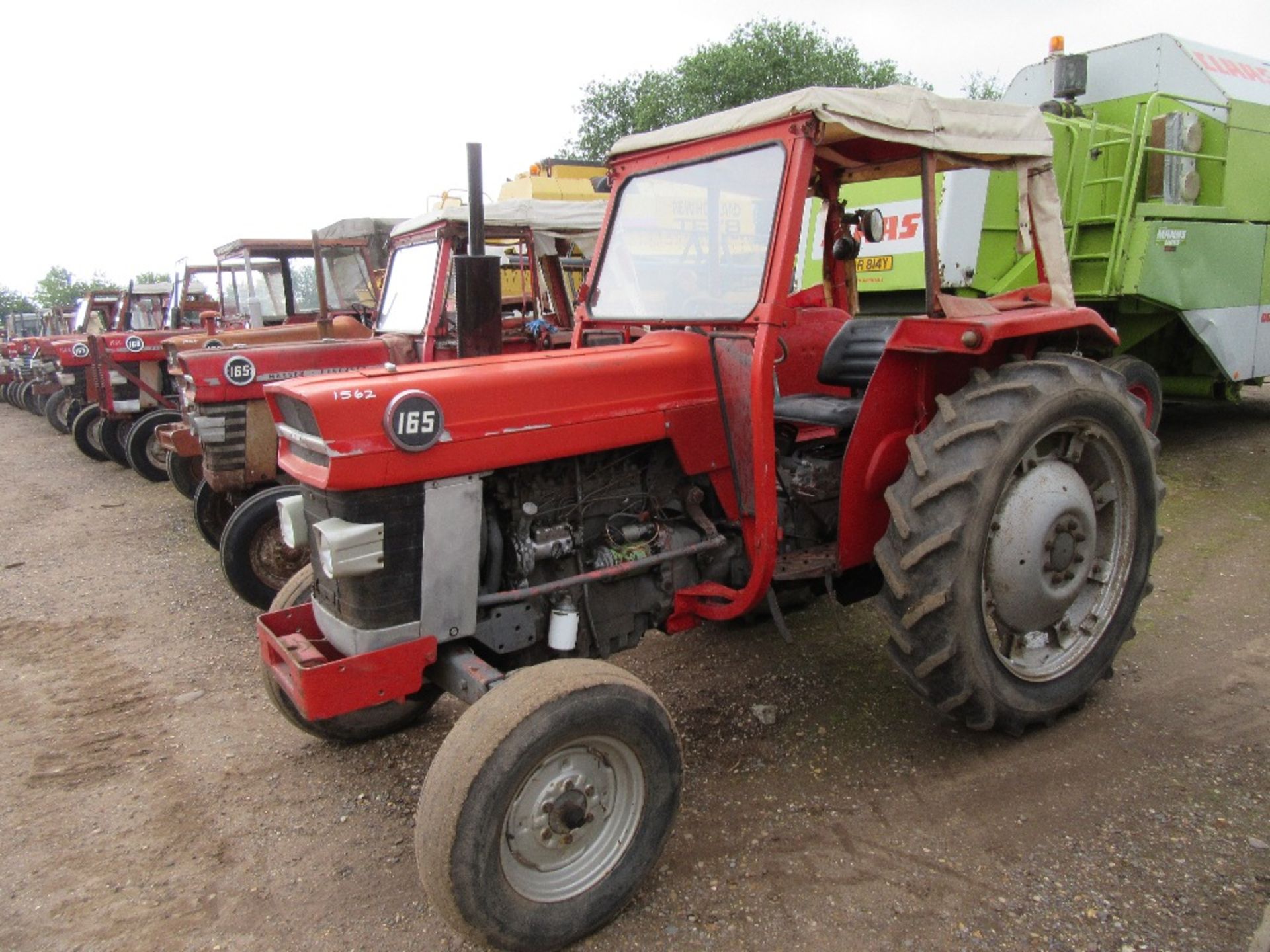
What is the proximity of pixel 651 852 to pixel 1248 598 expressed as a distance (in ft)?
11.1

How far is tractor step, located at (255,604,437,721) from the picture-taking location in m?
2.29

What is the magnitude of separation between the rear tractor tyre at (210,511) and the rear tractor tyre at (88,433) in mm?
5436

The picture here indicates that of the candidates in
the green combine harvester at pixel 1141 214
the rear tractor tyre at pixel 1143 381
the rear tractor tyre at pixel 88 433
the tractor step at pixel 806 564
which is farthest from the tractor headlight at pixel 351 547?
the rear tractor tyre at pixel 88 433

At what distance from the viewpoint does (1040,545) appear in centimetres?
294

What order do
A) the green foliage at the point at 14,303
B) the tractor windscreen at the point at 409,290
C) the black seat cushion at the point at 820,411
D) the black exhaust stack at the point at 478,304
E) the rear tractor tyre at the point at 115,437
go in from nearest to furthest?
the black exhaust stack at the point at 478,304 → the black seat cushion at the point at 820,411 → the tractor windscreen at the point at 409,290 → the rear tractor tyre at the point at 115,437 → the green foliage at the point at 14,303

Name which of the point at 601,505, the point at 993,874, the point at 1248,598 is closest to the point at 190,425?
the point at 601,505

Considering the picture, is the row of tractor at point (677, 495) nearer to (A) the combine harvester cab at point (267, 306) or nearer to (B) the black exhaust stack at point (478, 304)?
(B) the black exhaust stack at point (478, 304)

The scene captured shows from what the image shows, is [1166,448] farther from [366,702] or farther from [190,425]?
[190,425]

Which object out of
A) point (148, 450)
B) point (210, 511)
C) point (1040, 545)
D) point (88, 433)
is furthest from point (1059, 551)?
point (88, 433)

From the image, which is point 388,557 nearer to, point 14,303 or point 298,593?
point 298,593

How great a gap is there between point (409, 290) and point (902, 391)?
4.00 m

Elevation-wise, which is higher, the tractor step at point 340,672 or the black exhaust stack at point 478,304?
the black exhaust stack at point 478,304

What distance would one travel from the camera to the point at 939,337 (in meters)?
2.88

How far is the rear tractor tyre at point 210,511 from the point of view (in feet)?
18.6
